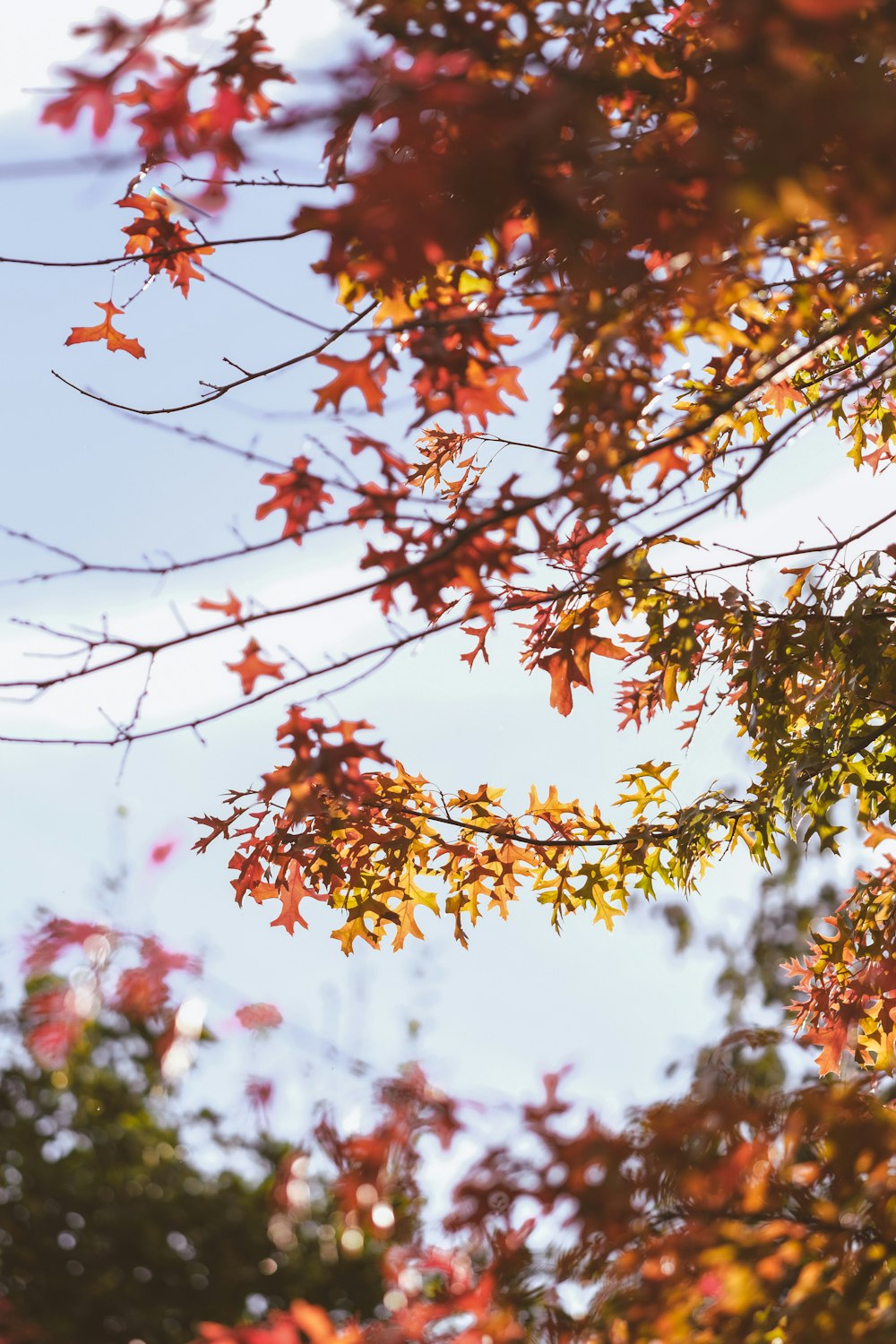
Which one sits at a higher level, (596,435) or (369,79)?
(369,79)

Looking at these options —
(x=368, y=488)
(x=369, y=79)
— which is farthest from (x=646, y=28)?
(x=368, y=488)

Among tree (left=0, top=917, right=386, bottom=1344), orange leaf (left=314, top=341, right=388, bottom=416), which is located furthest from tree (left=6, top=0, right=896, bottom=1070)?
tree (left=0, top=917, right=386, bottom=1344)

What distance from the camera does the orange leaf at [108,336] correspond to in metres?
3.41

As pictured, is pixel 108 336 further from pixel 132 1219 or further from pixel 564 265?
pixel 132 1219

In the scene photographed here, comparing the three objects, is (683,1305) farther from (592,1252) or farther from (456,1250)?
(456,1250)

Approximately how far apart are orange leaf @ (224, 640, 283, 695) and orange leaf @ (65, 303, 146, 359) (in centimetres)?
152

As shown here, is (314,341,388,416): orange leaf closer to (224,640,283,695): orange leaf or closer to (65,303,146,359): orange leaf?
(224,640,283,695): orange leaf

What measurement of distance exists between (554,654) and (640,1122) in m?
1.41

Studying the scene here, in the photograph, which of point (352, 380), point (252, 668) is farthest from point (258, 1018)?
point (352, 380)

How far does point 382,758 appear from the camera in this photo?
99.6 inches

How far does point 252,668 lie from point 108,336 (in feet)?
5.43

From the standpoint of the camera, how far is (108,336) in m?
3.43

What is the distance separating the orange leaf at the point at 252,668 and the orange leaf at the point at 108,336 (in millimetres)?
1518

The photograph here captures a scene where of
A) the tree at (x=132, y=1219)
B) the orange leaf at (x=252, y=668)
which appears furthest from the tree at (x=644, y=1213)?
the tree at (x=132, y=1219)
